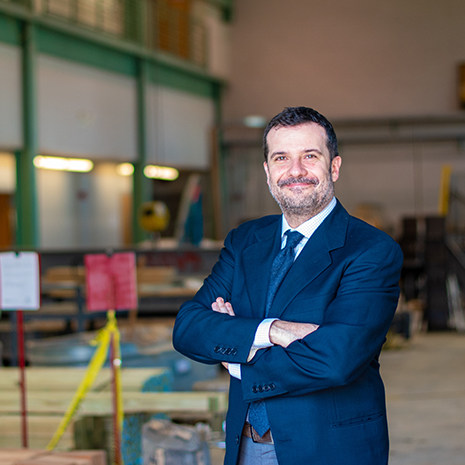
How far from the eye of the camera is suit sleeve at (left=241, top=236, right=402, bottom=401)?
1.87 metres

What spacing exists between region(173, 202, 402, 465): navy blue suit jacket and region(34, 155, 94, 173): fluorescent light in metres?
10.9

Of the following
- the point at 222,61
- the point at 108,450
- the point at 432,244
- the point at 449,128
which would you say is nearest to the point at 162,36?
the point at 222,61

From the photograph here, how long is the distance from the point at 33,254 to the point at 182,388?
5.69ft

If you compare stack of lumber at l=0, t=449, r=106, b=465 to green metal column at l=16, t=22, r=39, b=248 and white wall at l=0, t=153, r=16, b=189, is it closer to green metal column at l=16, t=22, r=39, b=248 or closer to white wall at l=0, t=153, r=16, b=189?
green metal column at l=16, t=22, r=39, b=248

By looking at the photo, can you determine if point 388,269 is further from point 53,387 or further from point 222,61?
A: point 222,61

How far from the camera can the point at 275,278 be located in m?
2.03

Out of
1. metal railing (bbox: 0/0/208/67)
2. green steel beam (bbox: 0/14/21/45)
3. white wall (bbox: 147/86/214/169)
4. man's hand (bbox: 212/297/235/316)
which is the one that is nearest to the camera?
man's hand (bbox: 212/297/235/316)

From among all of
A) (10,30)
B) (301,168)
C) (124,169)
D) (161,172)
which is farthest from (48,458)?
(161,172)

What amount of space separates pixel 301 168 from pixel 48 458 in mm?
1750

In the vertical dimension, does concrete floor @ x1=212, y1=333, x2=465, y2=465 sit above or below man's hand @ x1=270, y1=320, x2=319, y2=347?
below

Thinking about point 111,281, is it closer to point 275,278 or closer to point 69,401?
point 69,401

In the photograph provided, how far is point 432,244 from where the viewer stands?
11445 mm

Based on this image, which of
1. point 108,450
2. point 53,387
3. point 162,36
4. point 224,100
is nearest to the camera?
point 108,450

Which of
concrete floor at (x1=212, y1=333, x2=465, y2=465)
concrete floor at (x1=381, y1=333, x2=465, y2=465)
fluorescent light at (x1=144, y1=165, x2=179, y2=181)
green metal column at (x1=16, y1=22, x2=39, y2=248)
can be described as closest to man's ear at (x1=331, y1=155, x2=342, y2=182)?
concrete floor at (x1=212, y1=333, x2=465, y2=465)
